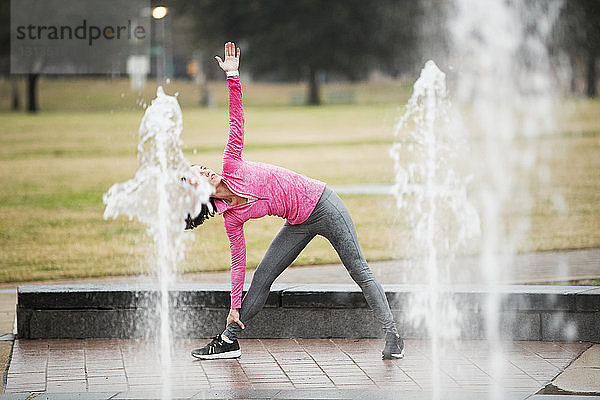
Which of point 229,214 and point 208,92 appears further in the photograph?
point 208,92

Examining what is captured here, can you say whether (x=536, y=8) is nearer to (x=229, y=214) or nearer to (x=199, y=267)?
(x=199, y=267)

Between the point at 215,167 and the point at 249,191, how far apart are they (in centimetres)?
1833

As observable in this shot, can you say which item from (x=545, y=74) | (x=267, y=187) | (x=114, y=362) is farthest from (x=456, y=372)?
(x=545, y=74)

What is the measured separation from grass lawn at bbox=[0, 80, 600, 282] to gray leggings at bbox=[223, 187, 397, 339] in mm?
4718

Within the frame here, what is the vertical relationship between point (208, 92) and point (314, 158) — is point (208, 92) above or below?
above

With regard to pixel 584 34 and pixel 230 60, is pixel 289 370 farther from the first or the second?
pixel 584 34

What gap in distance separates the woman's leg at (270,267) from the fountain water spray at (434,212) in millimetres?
1094

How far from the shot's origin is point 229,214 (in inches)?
260

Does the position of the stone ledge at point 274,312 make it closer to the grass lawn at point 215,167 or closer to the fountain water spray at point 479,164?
the fountain water spray at point 479,164

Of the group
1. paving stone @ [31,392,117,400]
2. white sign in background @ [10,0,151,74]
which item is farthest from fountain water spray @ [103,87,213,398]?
white sign in background @ [10,0,151,74]

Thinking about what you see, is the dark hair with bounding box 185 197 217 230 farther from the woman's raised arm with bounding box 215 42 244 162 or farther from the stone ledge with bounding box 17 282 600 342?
the stone ledge with bounding box 17 282 600 342

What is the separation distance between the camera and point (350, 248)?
6844 millimetres

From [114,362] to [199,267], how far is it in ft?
15.5

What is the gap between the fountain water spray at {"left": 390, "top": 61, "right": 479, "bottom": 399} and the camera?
7570 mm
